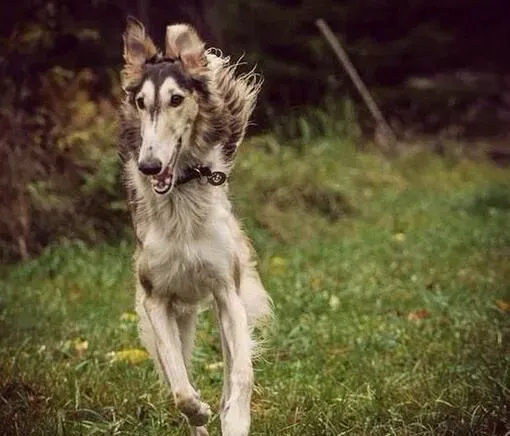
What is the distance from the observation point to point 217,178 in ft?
15.8

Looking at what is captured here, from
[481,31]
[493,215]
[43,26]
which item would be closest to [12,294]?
[43,26]

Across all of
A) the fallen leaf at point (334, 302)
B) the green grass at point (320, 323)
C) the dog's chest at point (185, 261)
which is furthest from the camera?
the fallen leaf at point (334, 302)

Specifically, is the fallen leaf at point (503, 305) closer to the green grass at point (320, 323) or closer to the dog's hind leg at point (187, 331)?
the green grass at point (320, 323)

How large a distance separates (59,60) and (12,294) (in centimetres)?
309

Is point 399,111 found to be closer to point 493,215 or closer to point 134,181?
point 493,215

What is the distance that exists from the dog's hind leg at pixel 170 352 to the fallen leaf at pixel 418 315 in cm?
237

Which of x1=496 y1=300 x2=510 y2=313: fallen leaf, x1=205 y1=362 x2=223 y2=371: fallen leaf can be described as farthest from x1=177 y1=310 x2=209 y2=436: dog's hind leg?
x1=496 y1=300 x2=510 y2=313: fallen leaf

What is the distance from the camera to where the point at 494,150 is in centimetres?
1617

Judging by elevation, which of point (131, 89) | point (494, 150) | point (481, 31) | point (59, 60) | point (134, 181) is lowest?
point (494, 150)

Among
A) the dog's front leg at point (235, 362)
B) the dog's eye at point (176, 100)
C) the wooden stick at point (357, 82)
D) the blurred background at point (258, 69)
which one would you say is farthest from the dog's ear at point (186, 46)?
the wooden stick at point (357, 82)

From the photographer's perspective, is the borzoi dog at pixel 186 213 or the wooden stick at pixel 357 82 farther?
the wooden stick at pixel 357 82

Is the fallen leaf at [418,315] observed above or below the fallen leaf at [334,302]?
above

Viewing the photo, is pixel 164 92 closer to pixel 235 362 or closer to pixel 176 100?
pixel 176 100

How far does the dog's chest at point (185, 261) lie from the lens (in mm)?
4691
